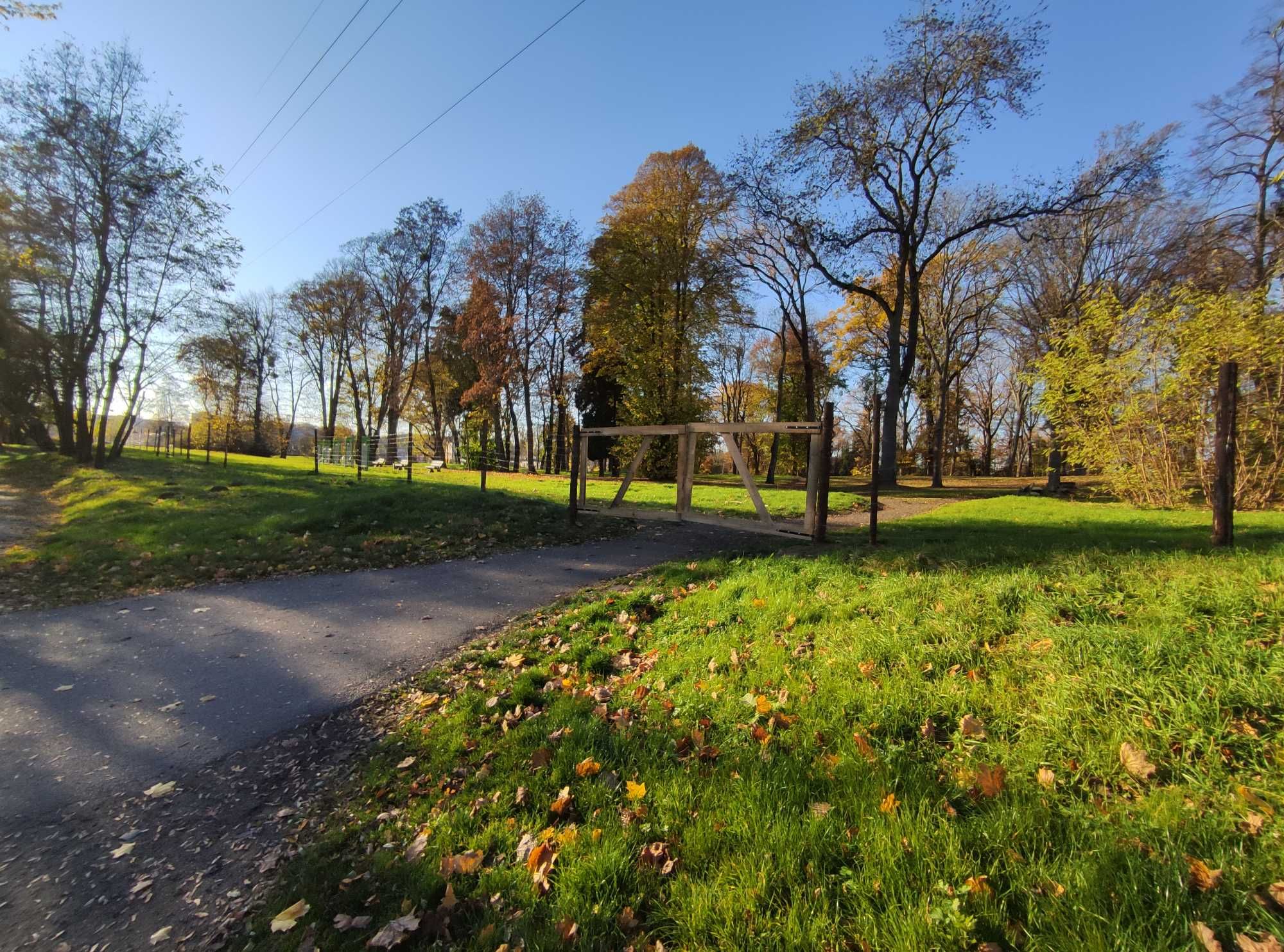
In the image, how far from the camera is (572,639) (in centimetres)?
490

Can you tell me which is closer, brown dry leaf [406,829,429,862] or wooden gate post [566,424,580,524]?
brown dry leaf [406,829,429,862]

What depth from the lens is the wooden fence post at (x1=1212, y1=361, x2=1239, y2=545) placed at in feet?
16.0

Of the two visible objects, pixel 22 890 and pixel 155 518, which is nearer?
pixel 22 890

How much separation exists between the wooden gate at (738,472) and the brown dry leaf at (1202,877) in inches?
224

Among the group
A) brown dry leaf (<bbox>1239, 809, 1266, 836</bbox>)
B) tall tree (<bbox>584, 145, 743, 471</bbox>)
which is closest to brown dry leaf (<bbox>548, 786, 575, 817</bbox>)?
brown dry leaf (<bbox>1239, 809, 1266, 836</bbox>)

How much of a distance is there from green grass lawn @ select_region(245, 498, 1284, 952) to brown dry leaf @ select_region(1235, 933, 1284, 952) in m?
0.02

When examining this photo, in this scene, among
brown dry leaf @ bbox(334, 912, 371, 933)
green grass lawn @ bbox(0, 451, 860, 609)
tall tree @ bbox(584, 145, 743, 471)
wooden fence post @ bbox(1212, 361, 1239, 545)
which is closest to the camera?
brown dry leaf @ bbox(334, 912, 371, 933)

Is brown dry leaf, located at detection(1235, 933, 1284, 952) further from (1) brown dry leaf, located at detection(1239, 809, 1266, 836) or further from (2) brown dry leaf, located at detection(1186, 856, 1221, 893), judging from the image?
(1) brown dry leaf, located at detection(1239, 809, 1266, 836)

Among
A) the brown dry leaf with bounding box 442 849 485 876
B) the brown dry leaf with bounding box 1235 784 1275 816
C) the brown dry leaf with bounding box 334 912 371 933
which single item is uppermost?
the brown dry leaf with bounding box 1235 784 1275 816

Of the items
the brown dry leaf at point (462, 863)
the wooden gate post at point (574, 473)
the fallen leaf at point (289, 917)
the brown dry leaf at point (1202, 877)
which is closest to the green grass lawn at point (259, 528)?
the wooden gate post at point (574, 473)

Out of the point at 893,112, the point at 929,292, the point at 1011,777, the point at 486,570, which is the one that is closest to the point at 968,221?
the point at 893,112

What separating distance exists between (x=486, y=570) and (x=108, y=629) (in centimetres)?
387

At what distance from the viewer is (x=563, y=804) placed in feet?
8.55

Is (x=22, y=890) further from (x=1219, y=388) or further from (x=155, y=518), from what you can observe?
(x=155, y=518)
